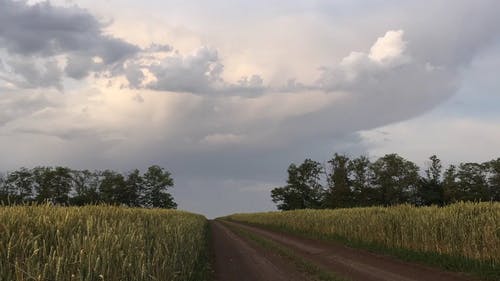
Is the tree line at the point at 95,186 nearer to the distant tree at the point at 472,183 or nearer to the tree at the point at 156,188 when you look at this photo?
the tree at the point at 156,188

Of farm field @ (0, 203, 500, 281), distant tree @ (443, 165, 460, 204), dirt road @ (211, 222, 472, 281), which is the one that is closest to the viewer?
farm field @ (0, 203, 500, 281)

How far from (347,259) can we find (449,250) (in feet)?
17.5

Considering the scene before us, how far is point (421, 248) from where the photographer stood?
2430cm

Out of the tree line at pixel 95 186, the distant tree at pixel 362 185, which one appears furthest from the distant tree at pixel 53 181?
the distant tree at pixel 362 185

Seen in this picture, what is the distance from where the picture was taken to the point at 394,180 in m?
116

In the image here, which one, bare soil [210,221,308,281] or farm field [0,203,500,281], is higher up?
farm field [0,203,500,281]

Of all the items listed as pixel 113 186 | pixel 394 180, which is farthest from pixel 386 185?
pixel 113 186

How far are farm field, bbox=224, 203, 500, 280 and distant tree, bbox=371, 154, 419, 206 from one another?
81.5 metres

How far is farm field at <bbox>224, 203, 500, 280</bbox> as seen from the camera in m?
19.4

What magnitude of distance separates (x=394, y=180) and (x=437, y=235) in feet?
320

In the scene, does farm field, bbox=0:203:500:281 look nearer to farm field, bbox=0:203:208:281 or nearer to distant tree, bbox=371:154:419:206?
farm field, bbox=0:203:208:281

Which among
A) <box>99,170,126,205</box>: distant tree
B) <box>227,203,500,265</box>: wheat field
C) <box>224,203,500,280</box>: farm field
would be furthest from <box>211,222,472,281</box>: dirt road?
<box>99,170,126,205</box>: distant tree

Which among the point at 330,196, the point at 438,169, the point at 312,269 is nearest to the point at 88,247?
the point at 312,269

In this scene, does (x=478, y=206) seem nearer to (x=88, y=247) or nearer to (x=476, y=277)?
(x=476, y=277)
